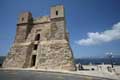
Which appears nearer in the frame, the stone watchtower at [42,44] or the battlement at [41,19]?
the stone watchtower at [42,44]

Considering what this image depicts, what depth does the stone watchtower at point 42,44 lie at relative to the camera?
777 inches

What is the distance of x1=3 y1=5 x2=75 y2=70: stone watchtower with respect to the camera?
19.7m

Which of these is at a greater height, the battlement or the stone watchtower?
the battlement

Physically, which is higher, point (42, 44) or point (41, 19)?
point (41, 19)

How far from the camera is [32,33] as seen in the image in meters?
25.1

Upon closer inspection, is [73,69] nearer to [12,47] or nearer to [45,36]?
[45,36]

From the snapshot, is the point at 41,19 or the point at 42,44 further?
the point at 41,19

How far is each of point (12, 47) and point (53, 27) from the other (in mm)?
9543

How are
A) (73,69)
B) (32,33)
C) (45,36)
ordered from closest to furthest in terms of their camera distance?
(73,69), (45,36), (32,33)

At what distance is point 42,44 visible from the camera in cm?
2231

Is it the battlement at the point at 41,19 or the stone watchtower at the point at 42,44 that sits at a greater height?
the battlement at the point at 41,19

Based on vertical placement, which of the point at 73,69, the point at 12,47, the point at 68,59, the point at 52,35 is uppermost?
the point at 52,35

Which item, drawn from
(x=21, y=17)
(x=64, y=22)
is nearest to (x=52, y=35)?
(x=64, y=22)

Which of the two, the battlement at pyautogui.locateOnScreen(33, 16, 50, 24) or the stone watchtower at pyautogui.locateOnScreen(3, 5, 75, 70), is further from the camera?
the battlement at pyautogui.locateOnScreen(33, 16, 50, 24)
